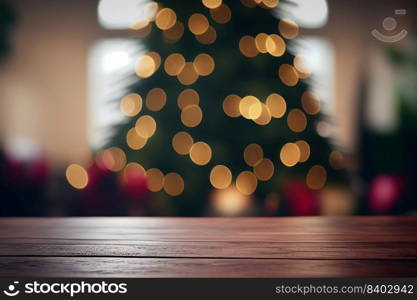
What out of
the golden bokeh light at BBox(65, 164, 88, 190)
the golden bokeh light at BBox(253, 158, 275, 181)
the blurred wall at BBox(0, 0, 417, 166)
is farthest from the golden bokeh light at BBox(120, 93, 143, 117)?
the blurred wall at BBox(0, 0, 417, 166)

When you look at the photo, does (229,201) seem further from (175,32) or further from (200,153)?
(175,32)

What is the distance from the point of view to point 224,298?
0.36 metres

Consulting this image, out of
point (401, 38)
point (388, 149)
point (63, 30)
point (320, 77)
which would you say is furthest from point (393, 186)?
point (63, 30)

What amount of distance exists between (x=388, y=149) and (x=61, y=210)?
6.16 ft

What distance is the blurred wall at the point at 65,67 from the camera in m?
2.73

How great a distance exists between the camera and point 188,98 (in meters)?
1.52

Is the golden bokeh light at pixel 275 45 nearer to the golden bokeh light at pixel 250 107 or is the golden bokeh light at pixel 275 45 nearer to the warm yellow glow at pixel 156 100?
the golden bokeh light at pixel 250 107

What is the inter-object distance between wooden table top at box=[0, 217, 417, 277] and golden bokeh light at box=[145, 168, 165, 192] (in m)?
0.84

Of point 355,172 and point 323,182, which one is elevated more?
point 355,172

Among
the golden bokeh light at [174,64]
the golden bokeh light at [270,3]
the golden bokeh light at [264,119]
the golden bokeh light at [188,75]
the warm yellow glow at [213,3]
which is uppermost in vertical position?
the golden bokeh light at [270,3]

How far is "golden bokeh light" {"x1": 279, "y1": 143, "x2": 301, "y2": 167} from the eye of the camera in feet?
5.00

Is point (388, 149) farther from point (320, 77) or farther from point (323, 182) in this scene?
point (323, 182)

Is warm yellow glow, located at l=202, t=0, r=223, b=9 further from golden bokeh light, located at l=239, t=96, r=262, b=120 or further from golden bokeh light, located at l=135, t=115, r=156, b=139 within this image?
golden bokeh light, located at l=135, t=115, r=156, b=139

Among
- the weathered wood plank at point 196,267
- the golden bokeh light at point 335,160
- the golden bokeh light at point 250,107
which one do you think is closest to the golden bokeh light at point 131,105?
the golden bokeh light at point 250,107
